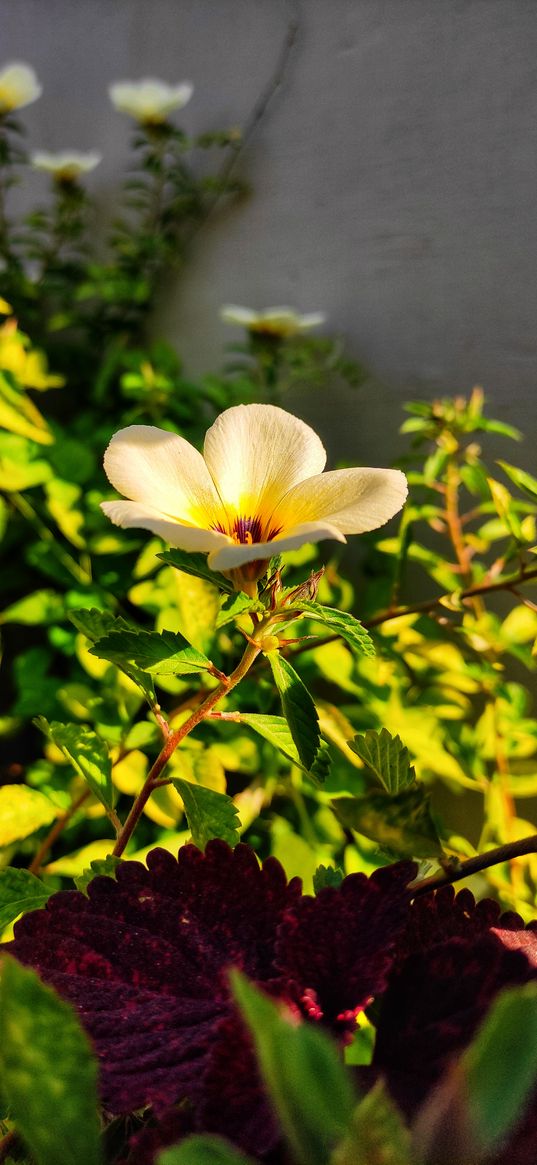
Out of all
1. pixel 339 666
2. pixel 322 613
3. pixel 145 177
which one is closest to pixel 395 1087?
pixel 322 613

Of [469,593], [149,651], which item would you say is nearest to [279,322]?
[469,593]

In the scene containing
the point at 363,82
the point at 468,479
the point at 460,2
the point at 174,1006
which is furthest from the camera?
the point at 363,82

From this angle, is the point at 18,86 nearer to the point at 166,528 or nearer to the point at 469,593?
the point at 469,593

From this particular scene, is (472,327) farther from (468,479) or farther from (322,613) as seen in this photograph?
(322,613)

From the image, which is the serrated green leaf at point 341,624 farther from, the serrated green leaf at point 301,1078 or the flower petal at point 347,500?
the serrated green leaf at point 301,1078

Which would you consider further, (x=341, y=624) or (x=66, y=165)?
(x=66, y=165)

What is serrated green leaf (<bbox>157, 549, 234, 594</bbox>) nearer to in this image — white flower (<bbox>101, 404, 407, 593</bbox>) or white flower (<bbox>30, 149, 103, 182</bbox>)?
white flower (<bbox>101, 404, 407, 593</bbox>)

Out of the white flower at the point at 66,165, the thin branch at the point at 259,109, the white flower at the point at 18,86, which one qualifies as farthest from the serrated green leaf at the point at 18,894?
the white flower at the point at 18,86
